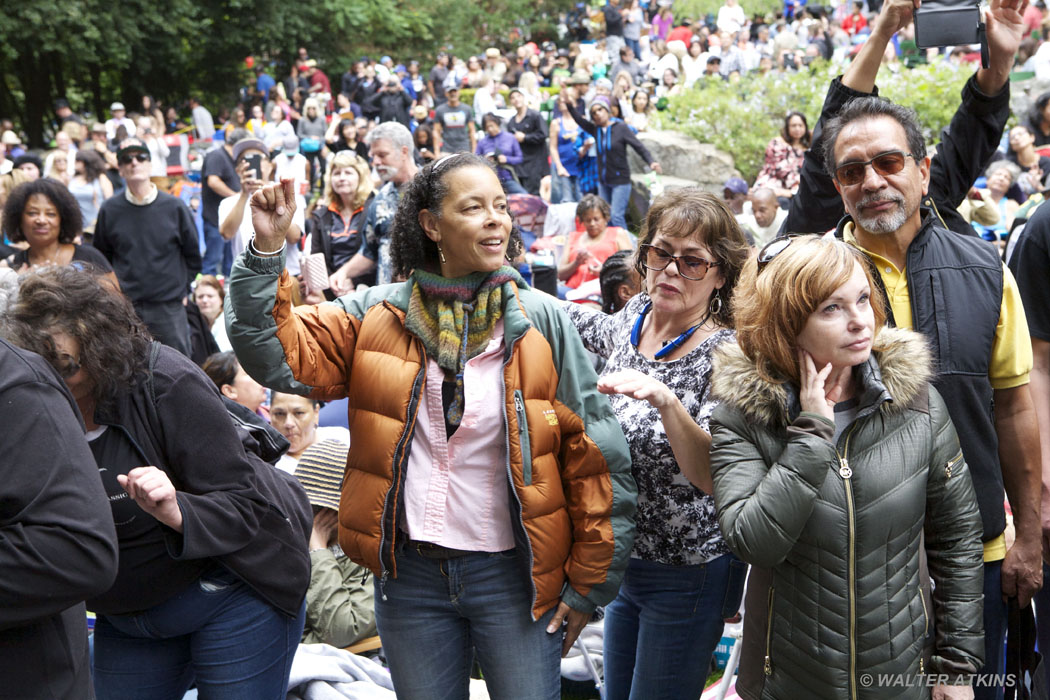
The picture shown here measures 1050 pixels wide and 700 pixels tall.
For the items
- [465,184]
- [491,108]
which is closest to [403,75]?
[491,108]

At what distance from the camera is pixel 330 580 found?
4.58 metres

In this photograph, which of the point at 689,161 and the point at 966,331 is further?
the point at 689,161

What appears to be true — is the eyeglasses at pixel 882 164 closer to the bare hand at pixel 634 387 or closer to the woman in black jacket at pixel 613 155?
the bare hand at pixel 634 387

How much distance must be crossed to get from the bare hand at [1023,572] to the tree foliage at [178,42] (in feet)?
84.2

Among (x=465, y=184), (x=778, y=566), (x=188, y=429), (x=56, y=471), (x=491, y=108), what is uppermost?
(x=465, y=184)

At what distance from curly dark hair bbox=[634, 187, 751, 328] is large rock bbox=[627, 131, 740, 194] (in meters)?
13.4

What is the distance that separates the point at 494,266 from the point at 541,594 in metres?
0.83

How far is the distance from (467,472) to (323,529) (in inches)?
87.8

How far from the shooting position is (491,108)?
2189 cm

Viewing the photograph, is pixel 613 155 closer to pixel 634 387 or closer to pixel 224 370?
pixel 224 370

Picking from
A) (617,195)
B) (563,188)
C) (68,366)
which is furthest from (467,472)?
(563,188)

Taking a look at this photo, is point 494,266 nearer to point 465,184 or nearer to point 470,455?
point 465,184

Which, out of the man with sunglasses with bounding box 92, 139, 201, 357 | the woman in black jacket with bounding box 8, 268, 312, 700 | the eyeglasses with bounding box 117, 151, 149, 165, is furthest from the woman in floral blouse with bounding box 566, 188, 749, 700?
the eyeglasses with bounding box 117, 151, 149, 165

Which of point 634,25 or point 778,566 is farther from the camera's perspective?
point 634,25
